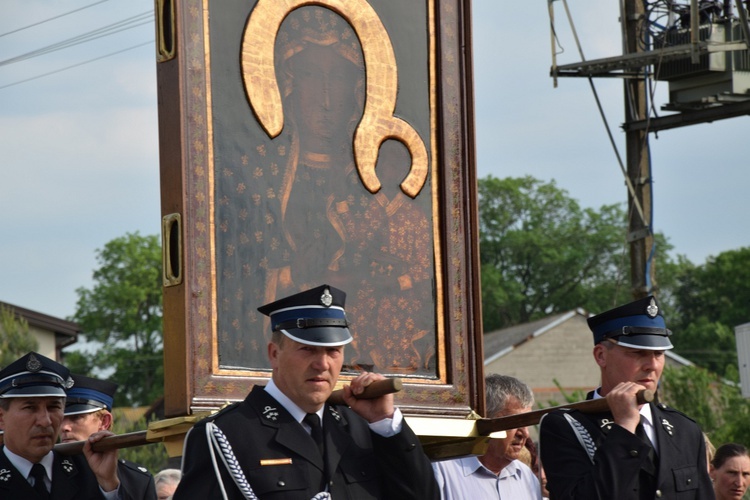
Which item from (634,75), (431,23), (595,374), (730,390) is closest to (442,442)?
(431,23)

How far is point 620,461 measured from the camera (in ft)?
15.8

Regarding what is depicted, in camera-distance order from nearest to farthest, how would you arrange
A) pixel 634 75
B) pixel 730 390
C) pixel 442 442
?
pixel 442 442
pixel 634 75
pixel 730 390

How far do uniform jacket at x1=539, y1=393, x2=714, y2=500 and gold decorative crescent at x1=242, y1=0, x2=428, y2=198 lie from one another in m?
1.25

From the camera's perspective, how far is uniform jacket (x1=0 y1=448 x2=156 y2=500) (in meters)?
5.50

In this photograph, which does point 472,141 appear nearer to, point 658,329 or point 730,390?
point 658,329

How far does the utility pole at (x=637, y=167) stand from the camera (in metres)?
16.2

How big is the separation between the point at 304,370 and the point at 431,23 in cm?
196

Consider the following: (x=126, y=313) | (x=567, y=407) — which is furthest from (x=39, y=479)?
(x=126, y=313)

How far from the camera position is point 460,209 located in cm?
588

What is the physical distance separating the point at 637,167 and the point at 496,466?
1068cm

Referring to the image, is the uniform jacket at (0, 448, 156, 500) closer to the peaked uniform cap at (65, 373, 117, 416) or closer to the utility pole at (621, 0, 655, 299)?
the peaked uniform cap at (65, 373, 117, 416)

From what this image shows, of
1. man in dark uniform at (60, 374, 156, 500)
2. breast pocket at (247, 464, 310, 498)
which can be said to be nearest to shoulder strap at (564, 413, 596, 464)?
breast pocket at (247, 464, 310, 498)

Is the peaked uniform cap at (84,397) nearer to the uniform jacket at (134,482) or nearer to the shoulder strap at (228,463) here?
the uniform jacket at (134,482)

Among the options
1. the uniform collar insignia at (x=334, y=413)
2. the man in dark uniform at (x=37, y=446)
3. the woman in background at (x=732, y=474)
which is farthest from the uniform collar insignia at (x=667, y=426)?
the woman in background at (x=732, y=474)
